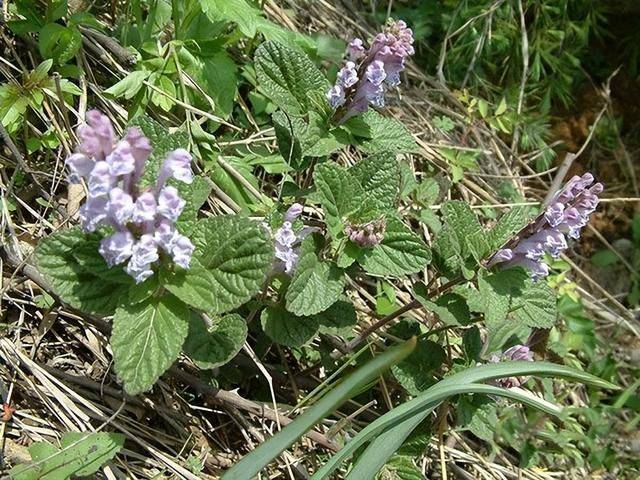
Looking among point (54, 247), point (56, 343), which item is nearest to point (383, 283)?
point (56, 343)

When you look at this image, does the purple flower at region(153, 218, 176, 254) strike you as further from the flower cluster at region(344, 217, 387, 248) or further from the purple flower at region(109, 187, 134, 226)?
the flower cluster at region(344, 217, 387, 248)

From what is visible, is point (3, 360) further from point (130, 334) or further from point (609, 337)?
point (609, 337)

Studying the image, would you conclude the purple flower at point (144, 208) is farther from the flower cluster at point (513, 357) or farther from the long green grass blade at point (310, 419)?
the flower cluster at point (513, 357)

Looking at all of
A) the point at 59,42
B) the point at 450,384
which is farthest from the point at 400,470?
the point at 59,42

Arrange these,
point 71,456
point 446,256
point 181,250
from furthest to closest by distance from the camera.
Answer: point 446,256 → point 71,456 → point 181,250

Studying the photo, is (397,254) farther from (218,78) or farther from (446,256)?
(218,78)

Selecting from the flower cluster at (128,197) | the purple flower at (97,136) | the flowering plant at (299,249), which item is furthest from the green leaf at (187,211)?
the purple flower at (97,136)
